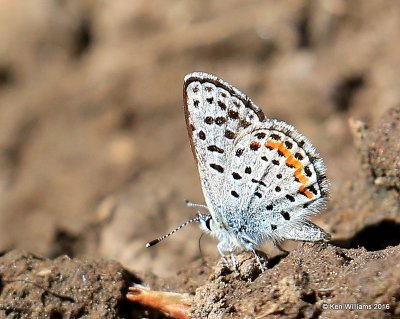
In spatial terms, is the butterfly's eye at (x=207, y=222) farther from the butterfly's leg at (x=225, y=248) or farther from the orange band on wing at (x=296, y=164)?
the orange band on wing at (x=296, y=164)

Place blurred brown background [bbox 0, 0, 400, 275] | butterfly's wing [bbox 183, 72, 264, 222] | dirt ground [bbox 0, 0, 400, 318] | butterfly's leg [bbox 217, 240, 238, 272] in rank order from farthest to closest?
blurred brown background [bbox 0, 0, 400, 275] → dirt ground [bbox 0, 0, 400, 318] → butterfly's wing [bbox 183, 72, 264, 222] → butterfly's leg [bbox 217, 240, 238, 272]

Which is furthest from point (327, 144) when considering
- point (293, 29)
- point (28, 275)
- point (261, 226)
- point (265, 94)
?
point (28, 275)

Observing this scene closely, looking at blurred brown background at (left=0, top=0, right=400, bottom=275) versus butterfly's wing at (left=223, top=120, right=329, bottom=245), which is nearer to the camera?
butterfly's wing at (left=223, top=120, right=329, bottom=245)

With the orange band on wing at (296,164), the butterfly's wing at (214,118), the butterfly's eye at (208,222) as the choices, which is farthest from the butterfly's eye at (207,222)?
the orange band on wing at (296,164)

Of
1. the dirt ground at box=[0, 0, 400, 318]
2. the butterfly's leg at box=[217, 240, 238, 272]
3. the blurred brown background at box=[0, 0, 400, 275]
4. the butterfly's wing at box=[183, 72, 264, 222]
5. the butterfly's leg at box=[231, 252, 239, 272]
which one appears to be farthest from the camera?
the blurred brown background at box=[0, 0, 400, 275]

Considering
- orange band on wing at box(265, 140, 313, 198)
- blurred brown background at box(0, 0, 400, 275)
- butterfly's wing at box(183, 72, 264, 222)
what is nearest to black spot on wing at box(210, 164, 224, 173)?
butterfly's wing at box(183, 72, 264, 222)

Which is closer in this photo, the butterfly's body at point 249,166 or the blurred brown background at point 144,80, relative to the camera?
the butterfly's body at point 249,166

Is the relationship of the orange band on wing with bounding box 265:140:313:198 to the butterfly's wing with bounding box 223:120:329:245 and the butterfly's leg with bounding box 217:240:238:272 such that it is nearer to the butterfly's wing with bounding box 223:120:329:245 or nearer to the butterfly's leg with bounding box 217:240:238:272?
the butterfly's wing with bounding box 223:120:329:245
